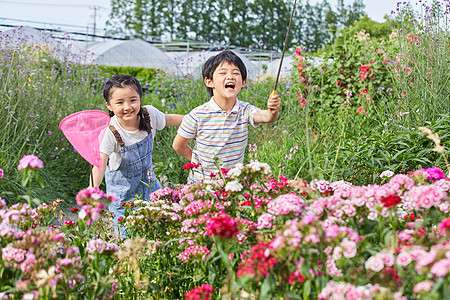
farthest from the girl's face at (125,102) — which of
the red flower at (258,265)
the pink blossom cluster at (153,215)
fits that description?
the red flower at (258,265)

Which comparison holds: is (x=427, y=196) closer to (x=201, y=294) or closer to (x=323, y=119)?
(x=201, y=294)

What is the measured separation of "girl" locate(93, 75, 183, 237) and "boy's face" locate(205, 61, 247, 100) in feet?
2.04

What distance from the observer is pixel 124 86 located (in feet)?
9.72

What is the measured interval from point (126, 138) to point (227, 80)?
879 mm

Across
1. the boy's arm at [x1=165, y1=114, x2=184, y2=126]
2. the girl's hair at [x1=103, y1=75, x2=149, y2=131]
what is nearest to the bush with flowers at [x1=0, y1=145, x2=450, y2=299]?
the girl's hair at [x1=103, y1=75, x2=149, y2=131]

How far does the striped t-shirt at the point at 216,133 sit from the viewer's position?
2.90m

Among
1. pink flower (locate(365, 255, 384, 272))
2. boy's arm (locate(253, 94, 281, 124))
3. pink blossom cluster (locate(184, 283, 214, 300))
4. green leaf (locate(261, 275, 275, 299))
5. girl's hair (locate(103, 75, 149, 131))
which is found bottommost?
pink blossom cluster (locate(184, 283, 214, 300))

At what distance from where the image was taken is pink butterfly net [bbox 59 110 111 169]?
280 cm

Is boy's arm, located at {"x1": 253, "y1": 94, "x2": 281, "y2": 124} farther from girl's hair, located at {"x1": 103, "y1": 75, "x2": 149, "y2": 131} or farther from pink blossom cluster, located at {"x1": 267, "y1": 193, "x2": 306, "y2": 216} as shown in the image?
pink blossom cluster, located at {"x1": 267, "y1": 193, "x2": 306, "y2": 216}

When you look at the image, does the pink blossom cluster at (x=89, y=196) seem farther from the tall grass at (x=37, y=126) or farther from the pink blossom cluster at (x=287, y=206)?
the tall grass at (x=37, y=126)

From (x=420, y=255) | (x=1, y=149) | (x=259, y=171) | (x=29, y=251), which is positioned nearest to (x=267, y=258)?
(x=420, y=255)

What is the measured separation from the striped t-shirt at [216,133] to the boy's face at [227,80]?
0.15 meters

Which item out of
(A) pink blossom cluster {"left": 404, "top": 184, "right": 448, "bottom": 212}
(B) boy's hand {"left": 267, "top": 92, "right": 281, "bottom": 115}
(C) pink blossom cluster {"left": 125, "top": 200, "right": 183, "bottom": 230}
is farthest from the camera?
(B) boy's hand {"left": 267, "top": 92, "right": 281, "bottom": 115}

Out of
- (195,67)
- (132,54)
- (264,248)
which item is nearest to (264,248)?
(264,248)
